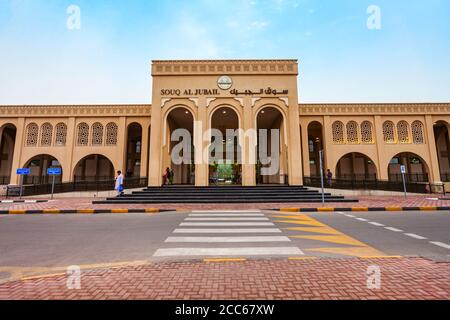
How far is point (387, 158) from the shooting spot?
2288cm

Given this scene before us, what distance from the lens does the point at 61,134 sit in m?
24.0

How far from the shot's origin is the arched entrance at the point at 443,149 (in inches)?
1070

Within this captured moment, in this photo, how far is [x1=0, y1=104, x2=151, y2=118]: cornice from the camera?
23.8 m

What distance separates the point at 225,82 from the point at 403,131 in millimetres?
20466

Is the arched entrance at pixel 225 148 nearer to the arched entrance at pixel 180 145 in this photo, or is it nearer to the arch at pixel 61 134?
the arched entrance at pixel 180 145

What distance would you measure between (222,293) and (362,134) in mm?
26164

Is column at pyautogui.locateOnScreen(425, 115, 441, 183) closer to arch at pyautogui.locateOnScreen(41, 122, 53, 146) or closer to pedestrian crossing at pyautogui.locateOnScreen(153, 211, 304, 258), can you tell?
pedestrian crossing at pyautogui.locateOnScreen(153, 211, 304, 258)

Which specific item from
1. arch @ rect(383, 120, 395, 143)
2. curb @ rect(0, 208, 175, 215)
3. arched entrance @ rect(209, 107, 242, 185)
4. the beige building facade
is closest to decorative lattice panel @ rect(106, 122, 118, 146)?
the beige building facade

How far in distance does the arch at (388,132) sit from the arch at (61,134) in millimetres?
34882

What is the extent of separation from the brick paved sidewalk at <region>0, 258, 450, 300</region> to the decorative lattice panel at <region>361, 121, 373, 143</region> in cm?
2353

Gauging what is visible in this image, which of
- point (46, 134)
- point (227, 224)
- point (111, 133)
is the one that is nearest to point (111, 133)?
point (111, 133)

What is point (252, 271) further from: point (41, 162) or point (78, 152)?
point (41, 162)

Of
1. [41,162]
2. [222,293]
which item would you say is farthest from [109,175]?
[222,293]

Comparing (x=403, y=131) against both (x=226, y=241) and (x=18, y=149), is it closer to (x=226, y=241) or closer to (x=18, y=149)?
(x=226, y=241)
